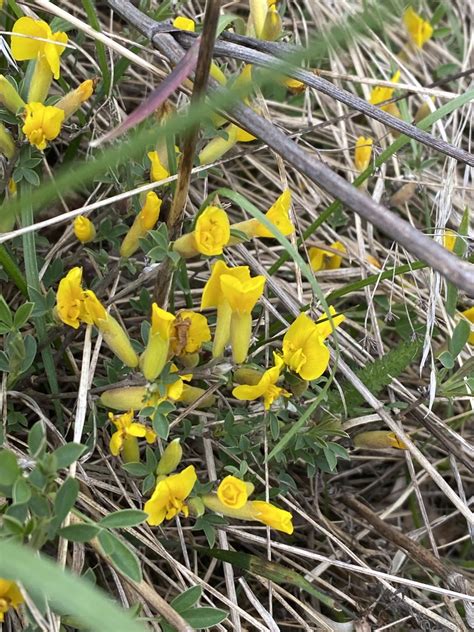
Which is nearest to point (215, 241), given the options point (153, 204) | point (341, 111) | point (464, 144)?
point (153, 204)

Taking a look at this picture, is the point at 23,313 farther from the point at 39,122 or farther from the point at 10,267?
the point at 39,122

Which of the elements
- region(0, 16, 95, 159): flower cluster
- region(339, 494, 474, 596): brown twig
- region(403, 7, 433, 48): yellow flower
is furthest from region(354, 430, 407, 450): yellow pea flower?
region(403, 7, 433, 48): yellow flower

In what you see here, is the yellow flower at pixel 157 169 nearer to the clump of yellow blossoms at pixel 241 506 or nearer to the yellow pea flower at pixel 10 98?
the yellow pea flower at pixel 10 98

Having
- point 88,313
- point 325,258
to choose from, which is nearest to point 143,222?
point 88,313

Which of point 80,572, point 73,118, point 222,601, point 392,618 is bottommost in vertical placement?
point 392,618

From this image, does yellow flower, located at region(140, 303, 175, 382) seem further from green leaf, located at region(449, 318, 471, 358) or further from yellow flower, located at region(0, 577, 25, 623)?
green leaf, located at region(449, 318, 471, 358)

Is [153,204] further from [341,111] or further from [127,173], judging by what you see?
[341,111]

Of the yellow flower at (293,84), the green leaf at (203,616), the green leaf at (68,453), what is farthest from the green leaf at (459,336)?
the green leaf at (68,453)

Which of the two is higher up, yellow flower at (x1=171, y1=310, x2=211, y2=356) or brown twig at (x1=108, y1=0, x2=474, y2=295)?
brown twig at (x1=108, y1=0, x2=474, y2=295)
